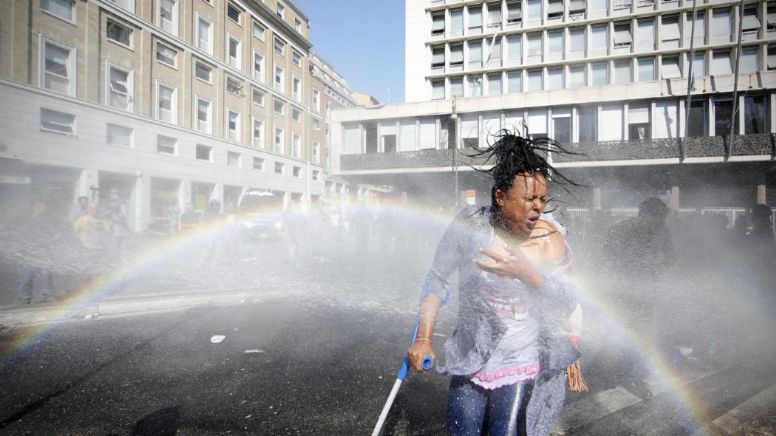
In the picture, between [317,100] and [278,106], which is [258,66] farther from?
[317,100]

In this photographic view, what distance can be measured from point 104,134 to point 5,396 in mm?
20914

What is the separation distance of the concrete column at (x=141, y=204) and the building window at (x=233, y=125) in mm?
8619

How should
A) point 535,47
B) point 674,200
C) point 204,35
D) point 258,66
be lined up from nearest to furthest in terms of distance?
1. point 674,200
2. point 204,35
3. point 258,66
4. point 535,47

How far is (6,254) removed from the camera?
10.7 m

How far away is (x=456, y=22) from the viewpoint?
35281 mm

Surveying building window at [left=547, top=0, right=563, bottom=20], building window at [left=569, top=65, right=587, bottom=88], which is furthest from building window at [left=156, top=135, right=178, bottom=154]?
building window at [left=547, top=0, right=563, bottom=20]

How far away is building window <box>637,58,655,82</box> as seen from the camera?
31.8 m

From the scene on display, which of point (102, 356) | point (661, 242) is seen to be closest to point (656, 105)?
point (661, 242)

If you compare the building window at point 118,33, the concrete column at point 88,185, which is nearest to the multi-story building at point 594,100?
the building window at point 118,33

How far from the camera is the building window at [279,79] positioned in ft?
116

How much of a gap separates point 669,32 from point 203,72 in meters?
37.1

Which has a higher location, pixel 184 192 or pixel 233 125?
pixel 233 125

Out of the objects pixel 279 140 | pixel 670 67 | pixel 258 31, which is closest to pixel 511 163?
pixel 258 31

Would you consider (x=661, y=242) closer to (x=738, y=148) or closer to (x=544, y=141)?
(x=544, y=141)
